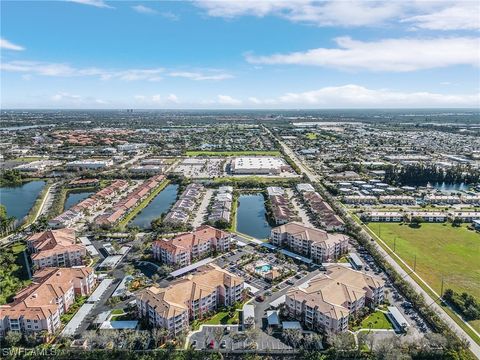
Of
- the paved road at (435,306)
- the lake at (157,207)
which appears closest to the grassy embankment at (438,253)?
the paved road at (435,306)

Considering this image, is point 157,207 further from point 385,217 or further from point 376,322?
point 376,322

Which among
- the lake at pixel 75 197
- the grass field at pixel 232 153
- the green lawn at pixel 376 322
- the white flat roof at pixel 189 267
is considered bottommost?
the green lawn at pixel 376 322

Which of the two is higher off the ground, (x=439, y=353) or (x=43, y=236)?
(x=43, y=236)

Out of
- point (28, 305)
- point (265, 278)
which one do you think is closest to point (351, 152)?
point (265, 278)

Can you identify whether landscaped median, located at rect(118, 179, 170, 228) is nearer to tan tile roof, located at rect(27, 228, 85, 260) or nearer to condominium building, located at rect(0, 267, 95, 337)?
tan tile roof, located at rect(27, 228, 85, 260)

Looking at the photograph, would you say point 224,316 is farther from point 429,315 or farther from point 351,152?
point 351,152

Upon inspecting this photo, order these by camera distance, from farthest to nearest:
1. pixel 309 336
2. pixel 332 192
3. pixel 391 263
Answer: pixel 332 192 → pixel 391 263 → pixel 309 336

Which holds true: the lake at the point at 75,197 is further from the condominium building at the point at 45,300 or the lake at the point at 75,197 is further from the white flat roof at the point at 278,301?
the white flat roof at the point at 278,301

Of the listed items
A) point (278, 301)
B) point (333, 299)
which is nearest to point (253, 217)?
point (278, 301)
